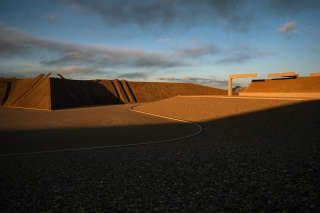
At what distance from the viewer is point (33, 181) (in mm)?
4531

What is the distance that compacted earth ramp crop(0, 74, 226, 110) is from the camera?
28.8 m

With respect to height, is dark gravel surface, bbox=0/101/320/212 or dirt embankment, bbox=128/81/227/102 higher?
dirt embankment, bbox=128/81/227/102

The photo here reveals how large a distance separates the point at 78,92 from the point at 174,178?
33637 millimetres

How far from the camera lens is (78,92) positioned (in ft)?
113

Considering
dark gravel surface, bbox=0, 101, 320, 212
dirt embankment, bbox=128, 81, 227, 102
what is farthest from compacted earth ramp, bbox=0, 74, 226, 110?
dark gravel surface, bbox=0, 101, 320, 212

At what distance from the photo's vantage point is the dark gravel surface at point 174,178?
3500 millimetres

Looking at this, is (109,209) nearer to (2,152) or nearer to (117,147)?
(117,147)

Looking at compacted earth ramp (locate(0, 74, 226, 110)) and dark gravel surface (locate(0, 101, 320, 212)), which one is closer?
dark gravel surface (locate(0, 101, 320, 212))

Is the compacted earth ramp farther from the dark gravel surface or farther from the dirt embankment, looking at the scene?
the dark gravel surface

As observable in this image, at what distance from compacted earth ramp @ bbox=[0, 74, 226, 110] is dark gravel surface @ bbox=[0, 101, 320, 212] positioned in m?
23.7

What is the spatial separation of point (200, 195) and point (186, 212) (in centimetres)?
62

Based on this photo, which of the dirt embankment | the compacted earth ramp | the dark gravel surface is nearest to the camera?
the dark gravel surface

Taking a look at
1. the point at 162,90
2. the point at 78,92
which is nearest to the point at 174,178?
the point at 78,92

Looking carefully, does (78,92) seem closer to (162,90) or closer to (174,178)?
(162,90)
